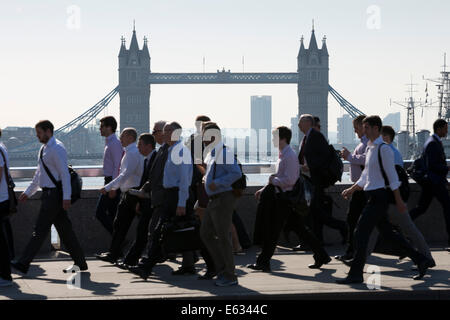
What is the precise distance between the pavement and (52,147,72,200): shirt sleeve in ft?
2.17

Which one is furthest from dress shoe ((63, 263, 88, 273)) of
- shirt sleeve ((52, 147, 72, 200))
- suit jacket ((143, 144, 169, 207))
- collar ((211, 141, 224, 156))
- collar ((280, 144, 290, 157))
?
collar ((280, 144, 290, 157))

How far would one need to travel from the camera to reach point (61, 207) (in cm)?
614

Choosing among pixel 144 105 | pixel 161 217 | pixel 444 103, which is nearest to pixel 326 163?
pixel 161 217

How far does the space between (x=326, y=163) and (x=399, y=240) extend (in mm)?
1190

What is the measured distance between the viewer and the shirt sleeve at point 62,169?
603 centimetres

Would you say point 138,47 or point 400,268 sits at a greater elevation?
point 138,47

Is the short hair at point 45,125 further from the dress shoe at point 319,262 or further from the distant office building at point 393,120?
the distant office building at point 393,120

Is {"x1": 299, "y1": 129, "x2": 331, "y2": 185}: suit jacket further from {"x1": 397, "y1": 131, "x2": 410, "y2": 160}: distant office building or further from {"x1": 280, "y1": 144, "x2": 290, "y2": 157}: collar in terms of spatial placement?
{"x1": 397, "y1": 131, "x2": 410, "y2": 160}: distant office building

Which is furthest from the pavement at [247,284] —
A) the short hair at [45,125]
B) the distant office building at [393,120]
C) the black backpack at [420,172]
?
the distant office building at [393,120]

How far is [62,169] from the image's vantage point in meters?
6.04

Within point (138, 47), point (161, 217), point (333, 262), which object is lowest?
point (333, 262)

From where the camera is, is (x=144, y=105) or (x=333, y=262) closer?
(x=333, y=262)
